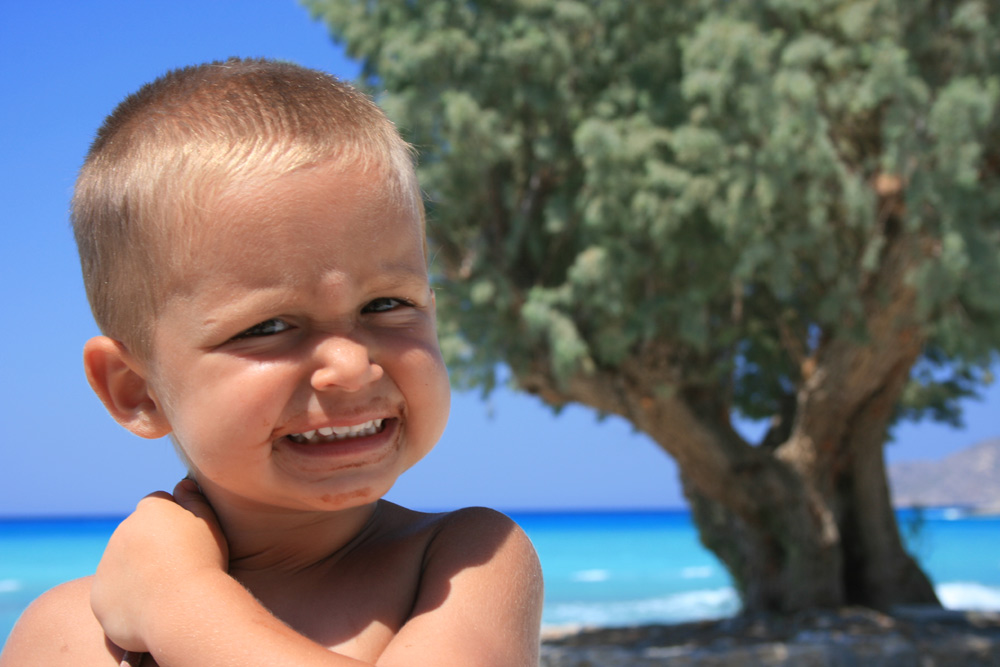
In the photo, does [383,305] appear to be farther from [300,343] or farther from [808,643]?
[808,643]

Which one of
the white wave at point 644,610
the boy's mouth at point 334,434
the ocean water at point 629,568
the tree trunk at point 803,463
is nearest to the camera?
the boy's mouth at point 334,434

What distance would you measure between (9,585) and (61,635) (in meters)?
28.4

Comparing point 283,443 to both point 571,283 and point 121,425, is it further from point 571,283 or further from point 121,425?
point 571,283

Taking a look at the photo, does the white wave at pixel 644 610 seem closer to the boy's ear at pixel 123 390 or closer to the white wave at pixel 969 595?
the white wave at pixel 969 595

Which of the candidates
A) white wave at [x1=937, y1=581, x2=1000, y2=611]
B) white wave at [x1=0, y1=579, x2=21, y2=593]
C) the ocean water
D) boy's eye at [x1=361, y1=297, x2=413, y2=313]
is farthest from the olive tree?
white wave at [x1=0, y1=579, x2=21, y2=593]

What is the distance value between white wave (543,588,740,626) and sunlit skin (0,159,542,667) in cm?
1904

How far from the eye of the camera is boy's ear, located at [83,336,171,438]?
1005 mm

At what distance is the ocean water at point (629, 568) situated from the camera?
21050 millimetres

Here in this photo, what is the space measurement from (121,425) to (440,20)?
7055mm

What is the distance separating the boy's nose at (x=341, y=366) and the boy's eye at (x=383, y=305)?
0.05 m

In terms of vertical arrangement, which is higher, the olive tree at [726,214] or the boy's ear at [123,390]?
the olive tree at [726,214]

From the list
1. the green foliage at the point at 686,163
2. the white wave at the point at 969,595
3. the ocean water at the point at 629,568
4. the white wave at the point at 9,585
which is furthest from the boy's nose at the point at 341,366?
the white wave at the point at 9,585

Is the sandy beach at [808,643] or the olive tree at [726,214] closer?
the olive tree at [726,214]

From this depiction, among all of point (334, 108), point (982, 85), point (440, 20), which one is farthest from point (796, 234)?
point (334, 108)
